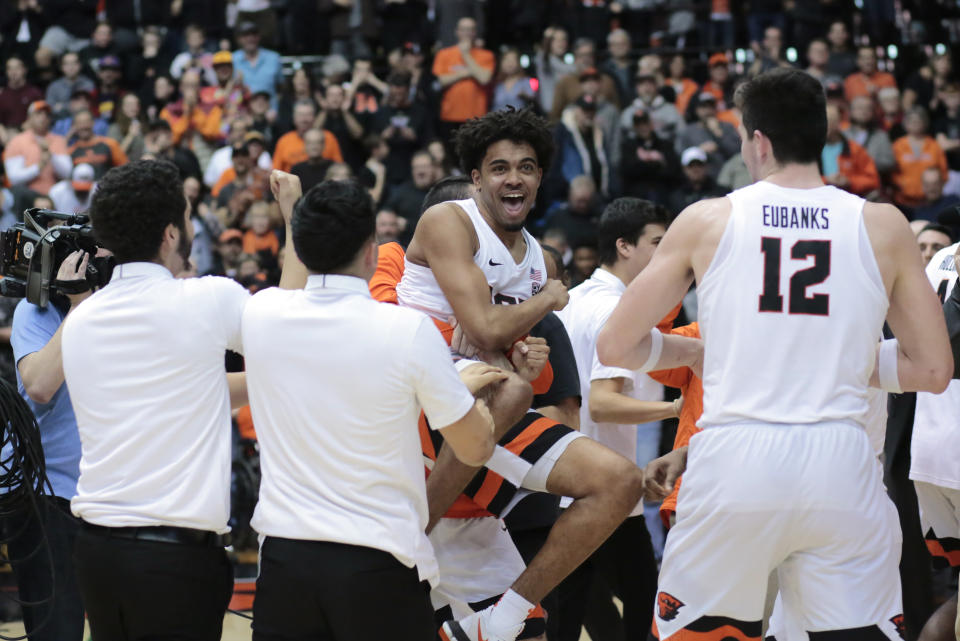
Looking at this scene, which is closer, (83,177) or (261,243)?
(261,243)

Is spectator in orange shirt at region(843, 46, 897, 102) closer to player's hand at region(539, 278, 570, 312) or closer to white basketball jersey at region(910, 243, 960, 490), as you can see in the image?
white basketball jersey at region(910, 243, 960, 490)

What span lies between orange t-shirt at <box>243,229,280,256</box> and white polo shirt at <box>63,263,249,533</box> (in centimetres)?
837

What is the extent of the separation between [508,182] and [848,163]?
9.10 m

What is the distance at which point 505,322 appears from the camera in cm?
449

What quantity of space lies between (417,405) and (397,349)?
22cm

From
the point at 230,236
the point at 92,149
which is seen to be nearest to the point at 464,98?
the point at 230,236

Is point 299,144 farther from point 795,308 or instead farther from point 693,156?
point 795,308

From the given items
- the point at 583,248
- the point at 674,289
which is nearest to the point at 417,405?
the point at 674,289

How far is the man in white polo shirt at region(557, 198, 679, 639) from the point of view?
5.56 meters

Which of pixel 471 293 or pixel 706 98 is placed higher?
pixel 706 98

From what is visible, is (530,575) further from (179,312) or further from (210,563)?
(179,312)

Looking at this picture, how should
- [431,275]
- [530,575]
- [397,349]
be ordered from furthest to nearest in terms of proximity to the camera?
1. [431,275]
2. [530,575]
3. [397,349]

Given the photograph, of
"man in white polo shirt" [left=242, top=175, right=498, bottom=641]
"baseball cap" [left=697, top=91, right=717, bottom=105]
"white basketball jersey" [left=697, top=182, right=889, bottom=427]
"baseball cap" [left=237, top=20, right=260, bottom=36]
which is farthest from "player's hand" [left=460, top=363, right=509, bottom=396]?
"baseball cap" [left=237, top=20, right=260, bottom=36]

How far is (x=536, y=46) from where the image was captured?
16141 millimetres
